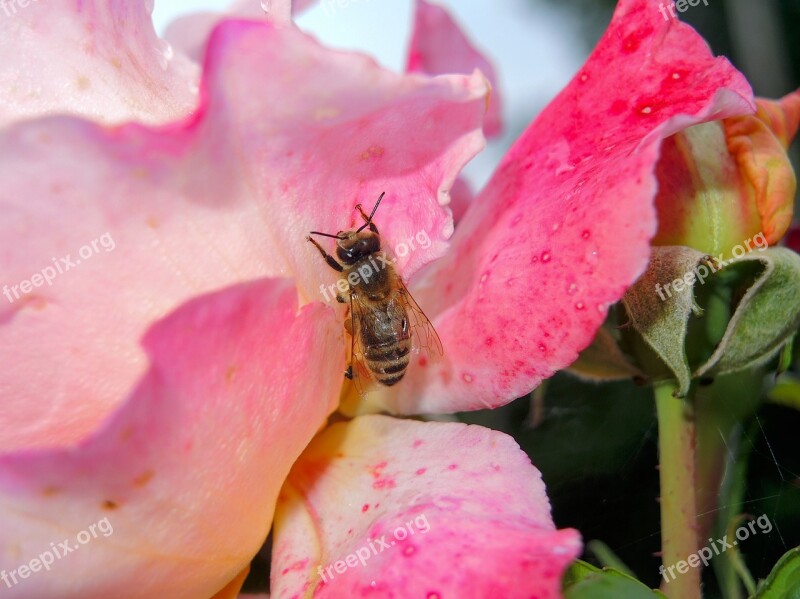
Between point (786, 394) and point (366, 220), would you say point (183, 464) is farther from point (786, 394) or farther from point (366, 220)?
point (786, 394)

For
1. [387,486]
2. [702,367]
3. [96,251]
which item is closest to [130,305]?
[96,251]

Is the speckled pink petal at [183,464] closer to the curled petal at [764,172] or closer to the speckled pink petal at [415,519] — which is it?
the speckled pink petal at [415,519]

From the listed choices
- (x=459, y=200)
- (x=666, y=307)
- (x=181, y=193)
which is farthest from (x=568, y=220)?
(x=459, y=200)

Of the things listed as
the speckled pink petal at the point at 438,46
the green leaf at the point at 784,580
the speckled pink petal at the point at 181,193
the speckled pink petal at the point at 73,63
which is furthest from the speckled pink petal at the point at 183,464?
the speckled pink petal at the point at 438,46

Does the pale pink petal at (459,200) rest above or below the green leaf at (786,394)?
above

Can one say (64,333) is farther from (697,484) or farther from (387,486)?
(697,484)

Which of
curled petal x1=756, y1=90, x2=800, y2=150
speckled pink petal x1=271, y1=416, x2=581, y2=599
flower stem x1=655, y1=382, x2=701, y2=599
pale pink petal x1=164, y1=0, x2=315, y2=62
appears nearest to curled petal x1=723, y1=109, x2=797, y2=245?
curled petal x1=756, y1=90, x2=800, y2=150
